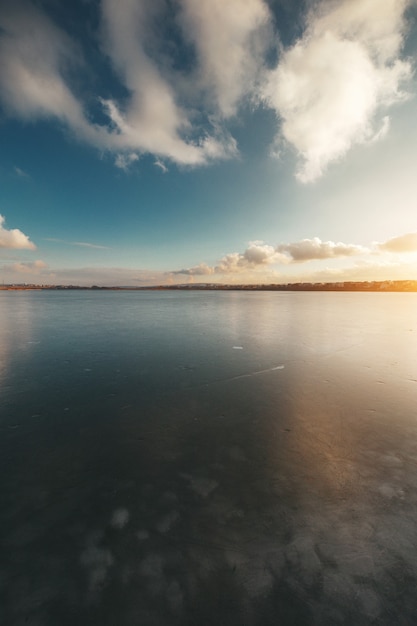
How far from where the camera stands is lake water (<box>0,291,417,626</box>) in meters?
2.59

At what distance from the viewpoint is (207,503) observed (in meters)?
3.73

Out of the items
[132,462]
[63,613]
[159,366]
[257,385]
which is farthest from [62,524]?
[159,366]

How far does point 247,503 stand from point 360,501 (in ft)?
5.23

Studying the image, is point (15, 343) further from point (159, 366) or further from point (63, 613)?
point (63, 613)

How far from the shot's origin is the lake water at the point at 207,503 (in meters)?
2.59

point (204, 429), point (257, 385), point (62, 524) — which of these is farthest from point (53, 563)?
point (257, 385)

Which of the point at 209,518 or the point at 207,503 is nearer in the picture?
the point at 209,518

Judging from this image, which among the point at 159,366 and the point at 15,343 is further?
the point at 15,343

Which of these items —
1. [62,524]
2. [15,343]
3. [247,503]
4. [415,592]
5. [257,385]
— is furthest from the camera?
[15,343]

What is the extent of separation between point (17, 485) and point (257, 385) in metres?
6.19

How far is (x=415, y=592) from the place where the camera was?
8.72ft

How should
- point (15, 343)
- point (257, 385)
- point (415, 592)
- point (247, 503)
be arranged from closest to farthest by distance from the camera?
point (415, 592)
point (247, 503)
point (257, 385)
point (15, 343)

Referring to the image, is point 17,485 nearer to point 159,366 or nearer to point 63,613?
point 63,613

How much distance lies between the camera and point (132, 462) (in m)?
4.61
